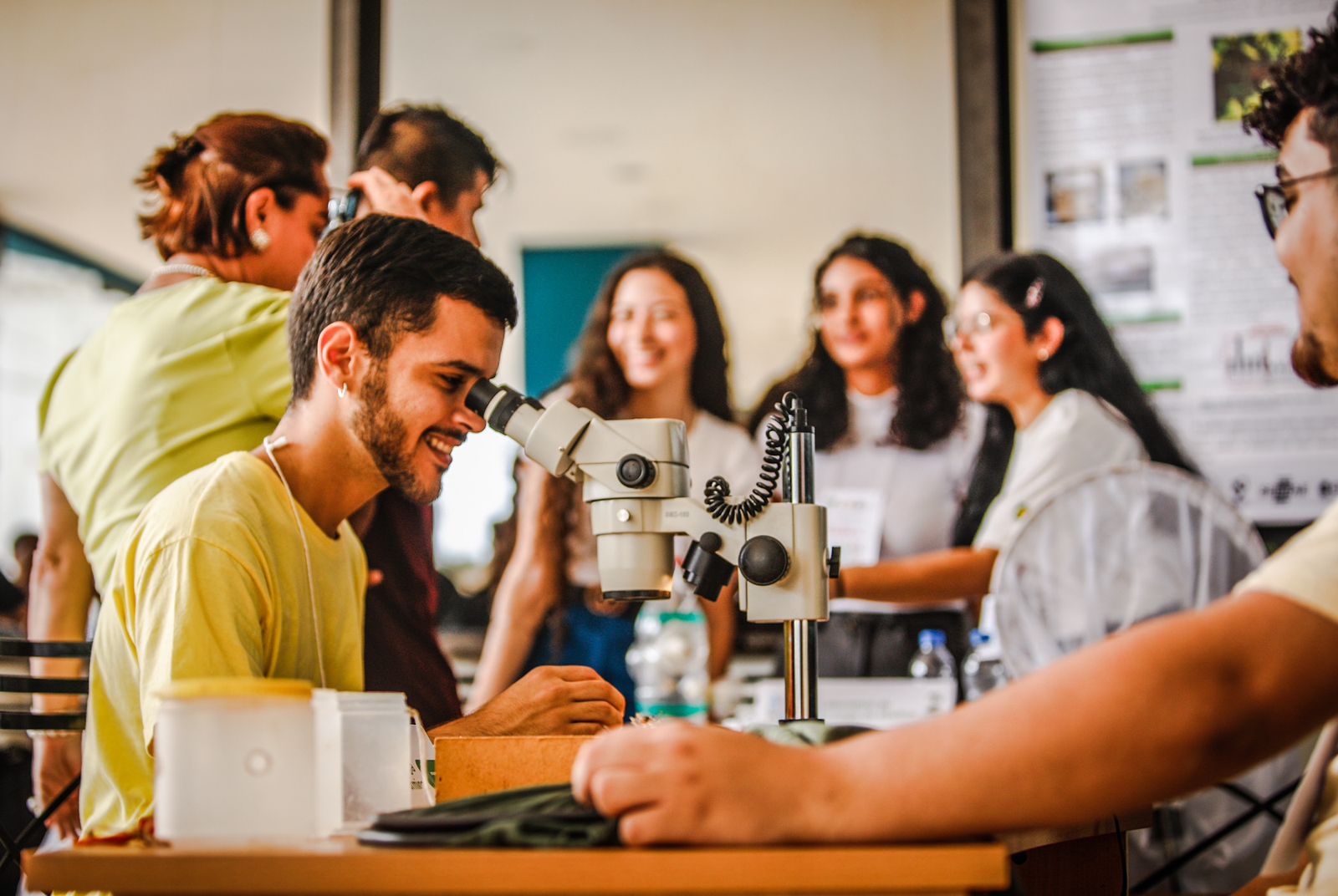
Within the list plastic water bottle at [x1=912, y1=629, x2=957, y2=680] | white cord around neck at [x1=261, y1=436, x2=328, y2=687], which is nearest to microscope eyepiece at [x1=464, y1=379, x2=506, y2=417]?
white cord around neck at [x1=261, y1=436, x2=328, y2=687]

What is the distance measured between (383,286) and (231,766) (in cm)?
78

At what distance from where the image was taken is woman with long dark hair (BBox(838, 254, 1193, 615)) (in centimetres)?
309

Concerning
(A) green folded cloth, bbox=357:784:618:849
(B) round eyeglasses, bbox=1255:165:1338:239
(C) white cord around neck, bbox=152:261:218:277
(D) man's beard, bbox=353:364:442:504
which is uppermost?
(C) white cord around neck, bbox=152:261:218:277

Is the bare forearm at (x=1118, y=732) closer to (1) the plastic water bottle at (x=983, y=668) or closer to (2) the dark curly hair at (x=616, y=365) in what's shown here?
(1) the plastic water bottle at (x=983, y=668)

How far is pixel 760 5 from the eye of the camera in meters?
3.65

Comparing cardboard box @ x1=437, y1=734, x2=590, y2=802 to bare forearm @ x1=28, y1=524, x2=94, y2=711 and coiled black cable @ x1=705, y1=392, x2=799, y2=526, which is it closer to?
coiled black cable @ x1=705, y1=392, x2=799, y2=526

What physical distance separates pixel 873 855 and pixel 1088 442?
2.47m

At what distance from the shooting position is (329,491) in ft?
5.42

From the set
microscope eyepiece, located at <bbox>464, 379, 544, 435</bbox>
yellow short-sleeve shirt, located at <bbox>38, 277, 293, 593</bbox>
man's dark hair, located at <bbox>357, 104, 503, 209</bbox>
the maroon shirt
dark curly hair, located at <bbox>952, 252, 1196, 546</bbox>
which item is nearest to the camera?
microscope eyepiece, located at <bbox>464, 379, 544, 435</bbox>

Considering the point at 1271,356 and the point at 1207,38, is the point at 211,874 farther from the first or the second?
the point at 1207,38

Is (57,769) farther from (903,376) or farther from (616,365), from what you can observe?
(903,376)

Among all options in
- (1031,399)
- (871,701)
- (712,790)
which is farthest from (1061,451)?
(712,790)

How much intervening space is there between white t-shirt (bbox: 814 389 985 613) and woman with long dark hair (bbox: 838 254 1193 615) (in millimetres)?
37

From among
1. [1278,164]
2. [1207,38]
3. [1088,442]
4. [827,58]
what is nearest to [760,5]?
[827,58]
